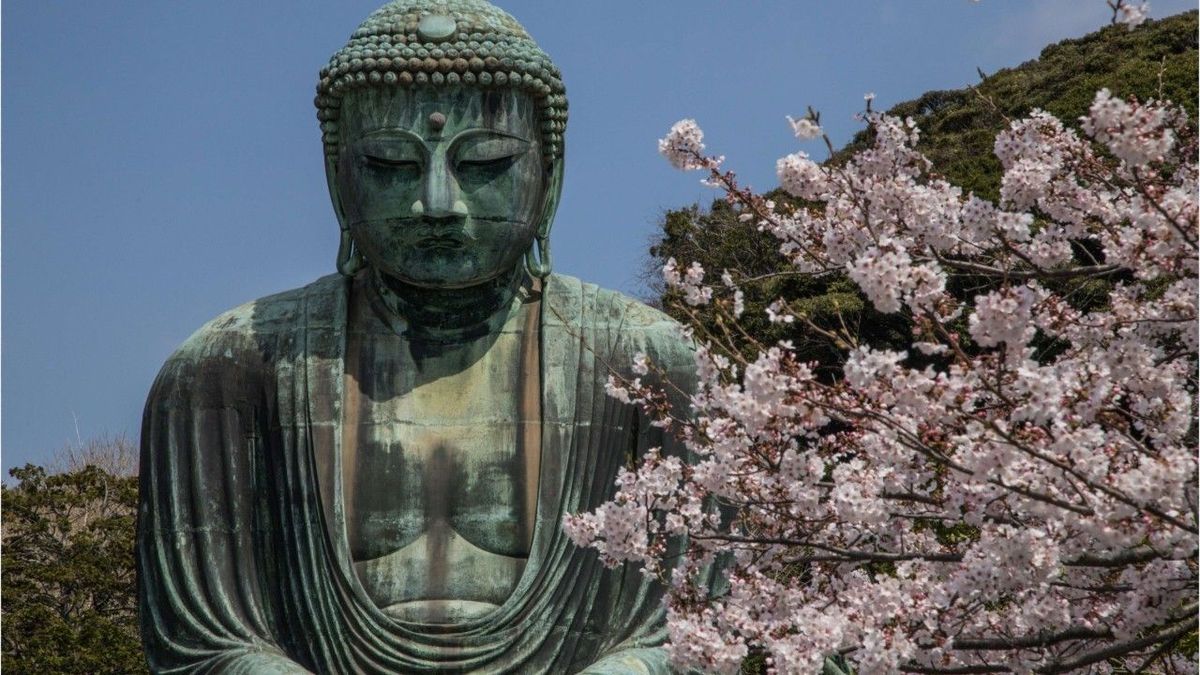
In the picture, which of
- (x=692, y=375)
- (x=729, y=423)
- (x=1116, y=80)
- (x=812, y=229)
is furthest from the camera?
(x=1116, y=80)

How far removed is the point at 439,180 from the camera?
7.87 metres

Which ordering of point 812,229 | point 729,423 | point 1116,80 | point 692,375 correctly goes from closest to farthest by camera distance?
point 729,423 < point 692,375 < point 812,229 < point 1116,80

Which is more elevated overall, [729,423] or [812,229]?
[812,229]

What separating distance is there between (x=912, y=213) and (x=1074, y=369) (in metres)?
1.31

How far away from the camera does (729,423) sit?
7.83 m

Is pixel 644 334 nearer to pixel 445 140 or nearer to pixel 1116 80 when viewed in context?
pixel 445 140

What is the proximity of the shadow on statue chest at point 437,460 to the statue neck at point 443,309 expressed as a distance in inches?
3.4

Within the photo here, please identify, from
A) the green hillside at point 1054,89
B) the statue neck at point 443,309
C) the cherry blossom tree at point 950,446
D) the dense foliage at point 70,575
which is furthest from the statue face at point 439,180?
the green hillside at point 1054,89

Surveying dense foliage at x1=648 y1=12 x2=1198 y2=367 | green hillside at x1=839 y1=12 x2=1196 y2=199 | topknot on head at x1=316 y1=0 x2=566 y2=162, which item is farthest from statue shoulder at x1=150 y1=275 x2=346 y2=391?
green hillside at x1=839 y1=12 x2=1196 y2=199

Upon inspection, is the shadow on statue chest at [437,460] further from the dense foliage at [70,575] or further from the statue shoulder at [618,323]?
the dense foliage at [70,575]

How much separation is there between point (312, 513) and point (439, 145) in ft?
4.58

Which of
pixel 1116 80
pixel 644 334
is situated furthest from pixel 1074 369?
pixel 1116 80

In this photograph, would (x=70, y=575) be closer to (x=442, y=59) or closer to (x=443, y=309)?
(x=443, y=309)

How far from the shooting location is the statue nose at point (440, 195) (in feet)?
25.7
